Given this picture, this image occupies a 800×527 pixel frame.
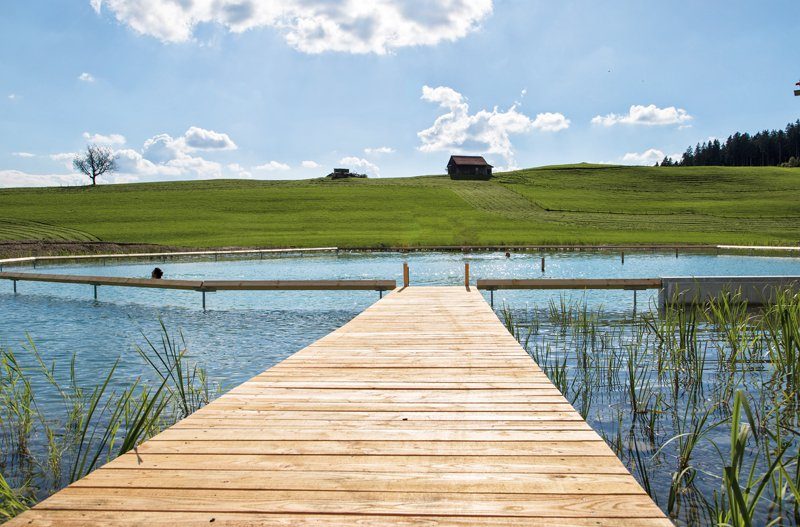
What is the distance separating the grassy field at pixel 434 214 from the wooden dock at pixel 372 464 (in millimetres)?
27587

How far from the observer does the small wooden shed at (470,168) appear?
79250 millimetres

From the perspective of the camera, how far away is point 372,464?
293 centimetres

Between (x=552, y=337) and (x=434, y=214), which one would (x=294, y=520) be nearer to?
(x=552, y=337)

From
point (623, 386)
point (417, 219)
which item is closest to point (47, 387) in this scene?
point (623, 386)

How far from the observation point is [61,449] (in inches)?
182

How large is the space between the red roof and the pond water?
5329 centimetres

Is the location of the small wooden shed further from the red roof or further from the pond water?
the pond water

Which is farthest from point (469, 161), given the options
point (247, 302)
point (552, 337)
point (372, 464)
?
point (372, 464)

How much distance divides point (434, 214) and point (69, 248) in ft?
84.3

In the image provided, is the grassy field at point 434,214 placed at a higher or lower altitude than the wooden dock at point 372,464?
higher

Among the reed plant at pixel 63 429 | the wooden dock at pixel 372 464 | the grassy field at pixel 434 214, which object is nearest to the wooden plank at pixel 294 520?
the wooden dock at pixel 372 464

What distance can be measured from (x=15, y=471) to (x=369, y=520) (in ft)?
11.1

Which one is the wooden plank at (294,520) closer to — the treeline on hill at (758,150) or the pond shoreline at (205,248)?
the pond shoreline at (205,248)

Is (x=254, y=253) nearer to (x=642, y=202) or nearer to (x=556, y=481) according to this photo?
(x=556, y=481)
